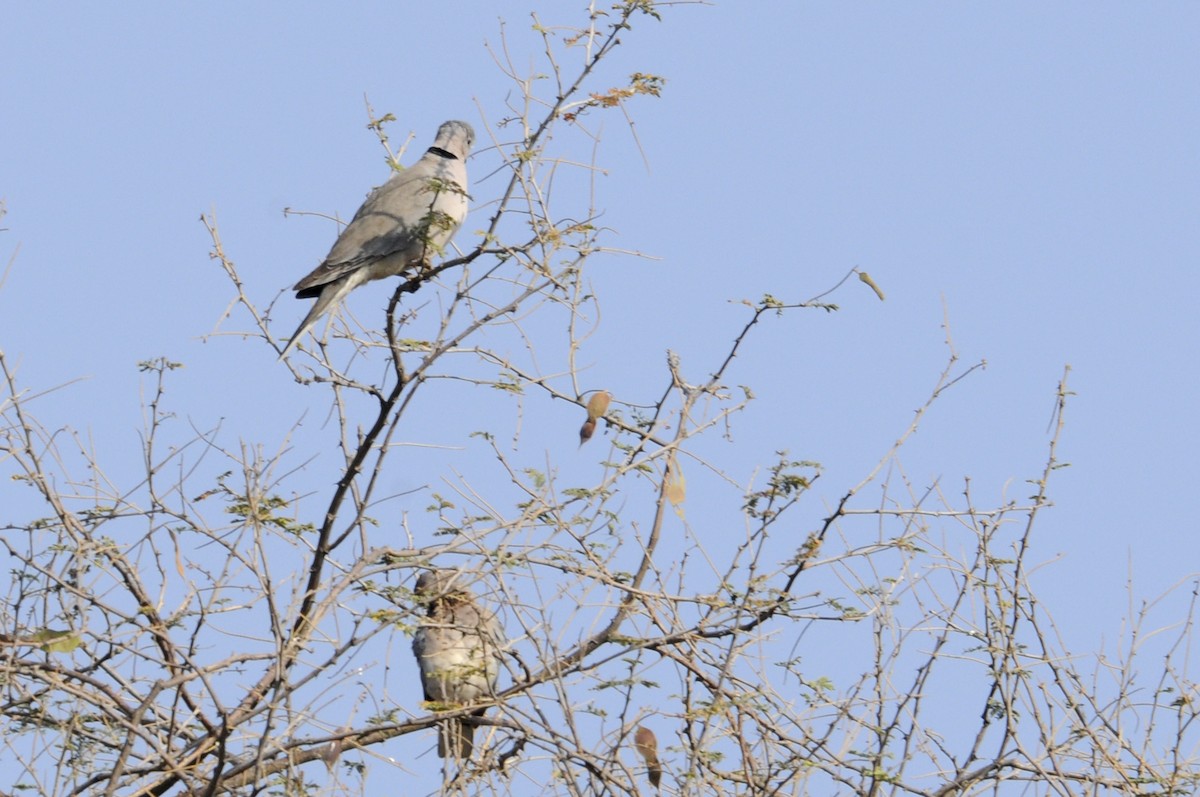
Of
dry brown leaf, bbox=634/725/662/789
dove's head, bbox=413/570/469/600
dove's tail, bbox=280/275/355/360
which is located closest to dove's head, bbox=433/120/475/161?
dove's tail, bbox=280/275/355/360

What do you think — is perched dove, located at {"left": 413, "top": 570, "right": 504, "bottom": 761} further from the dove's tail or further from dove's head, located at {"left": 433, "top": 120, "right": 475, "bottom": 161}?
dove's head, located at {"left": 433, "top": 120, "right": 475, "bottom": 161}

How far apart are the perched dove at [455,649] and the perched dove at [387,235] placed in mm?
1350

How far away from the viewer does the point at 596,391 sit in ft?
16.1

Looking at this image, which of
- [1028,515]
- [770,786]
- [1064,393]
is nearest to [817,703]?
[770,786]

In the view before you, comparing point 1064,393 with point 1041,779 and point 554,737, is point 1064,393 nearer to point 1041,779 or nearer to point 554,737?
point 1041,779

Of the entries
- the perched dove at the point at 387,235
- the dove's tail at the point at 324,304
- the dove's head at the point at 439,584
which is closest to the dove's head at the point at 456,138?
the perched dove at the point at 387,235

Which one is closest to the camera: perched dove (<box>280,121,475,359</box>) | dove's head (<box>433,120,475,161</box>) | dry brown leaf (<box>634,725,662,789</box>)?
dry brown leaf (<box>634,725,662,789</box>)

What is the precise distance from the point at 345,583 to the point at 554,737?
0.81 metres

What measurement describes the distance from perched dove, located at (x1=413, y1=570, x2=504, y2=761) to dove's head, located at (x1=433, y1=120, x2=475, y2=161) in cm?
260

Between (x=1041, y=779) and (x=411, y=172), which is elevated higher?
(x=411, y=172)

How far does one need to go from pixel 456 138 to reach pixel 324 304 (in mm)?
1735

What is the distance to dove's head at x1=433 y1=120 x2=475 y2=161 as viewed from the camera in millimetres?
7539

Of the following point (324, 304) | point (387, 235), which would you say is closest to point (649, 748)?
point (324, 304)

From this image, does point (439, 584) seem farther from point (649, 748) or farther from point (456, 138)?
point (456, 138)
